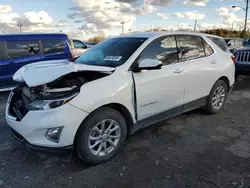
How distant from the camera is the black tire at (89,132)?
2.60 m

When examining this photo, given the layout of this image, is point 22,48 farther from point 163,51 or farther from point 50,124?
point 50,124

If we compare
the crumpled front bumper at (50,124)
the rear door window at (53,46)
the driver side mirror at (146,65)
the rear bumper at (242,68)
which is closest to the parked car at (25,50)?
the rear door window at (53,46)

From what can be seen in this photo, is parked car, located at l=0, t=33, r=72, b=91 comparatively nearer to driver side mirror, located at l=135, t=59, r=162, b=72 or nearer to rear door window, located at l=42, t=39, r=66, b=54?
rear door window, located at l=42, t=39, r=66, b=54

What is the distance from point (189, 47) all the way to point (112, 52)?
140cm

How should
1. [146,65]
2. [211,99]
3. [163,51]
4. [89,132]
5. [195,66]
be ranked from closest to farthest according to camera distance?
[89,132] → [146,65] → [163,51] → [195,66] → [211,99]

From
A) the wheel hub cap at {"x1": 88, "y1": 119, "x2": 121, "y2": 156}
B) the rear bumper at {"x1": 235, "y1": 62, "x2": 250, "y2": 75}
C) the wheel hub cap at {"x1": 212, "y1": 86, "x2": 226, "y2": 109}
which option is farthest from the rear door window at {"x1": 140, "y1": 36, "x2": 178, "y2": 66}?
the rear bumper at {"x1": 235, "y1": 62, "x2": 250, "y2": 75}

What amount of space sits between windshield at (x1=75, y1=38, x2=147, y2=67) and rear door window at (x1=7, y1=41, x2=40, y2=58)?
152 inches

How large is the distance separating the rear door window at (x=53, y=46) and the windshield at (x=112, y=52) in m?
3.92

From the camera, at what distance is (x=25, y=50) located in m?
6.88

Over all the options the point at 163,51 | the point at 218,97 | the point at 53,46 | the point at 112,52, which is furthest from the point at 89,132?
the point at 53,46

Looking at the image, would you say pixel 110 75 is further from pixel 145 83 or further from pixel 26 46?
pixel 26 46

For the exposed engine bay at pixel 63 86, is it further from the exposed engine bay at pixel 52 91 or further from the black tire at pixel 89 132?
the black tire at pixel 89 132

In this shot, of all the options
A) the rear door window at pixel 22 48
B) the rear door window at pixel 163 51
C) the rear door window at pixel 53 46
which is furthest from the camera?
the rear door window at pixel 53 46

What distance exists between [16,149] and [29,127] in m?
1.06
